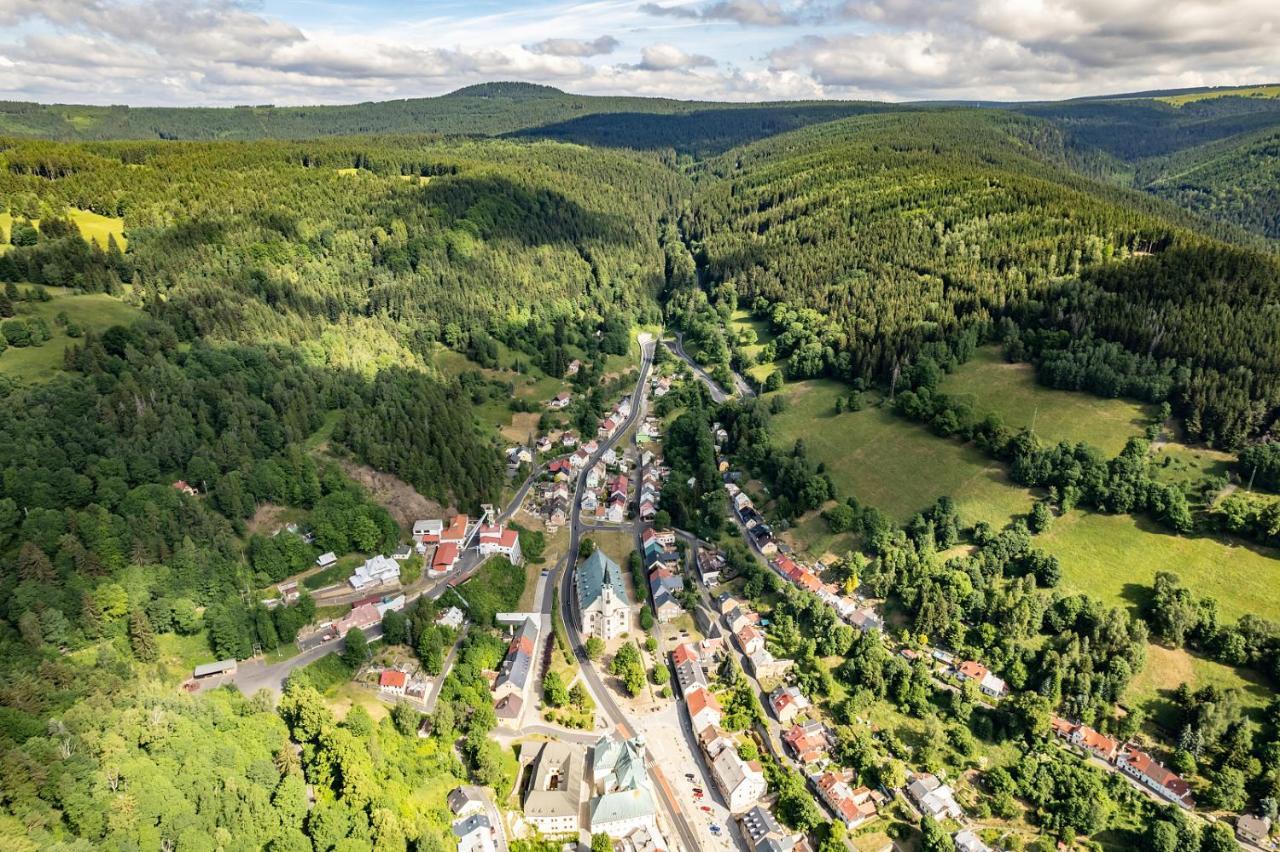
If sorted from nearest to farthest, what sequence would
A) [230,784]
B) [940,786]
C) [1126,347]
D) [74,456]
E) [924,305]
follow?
[230,784] → [940,786] → [74,456] → [1126,347] → [924,305]

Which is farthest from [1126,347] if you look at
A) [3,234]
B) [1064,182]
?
[3,234]

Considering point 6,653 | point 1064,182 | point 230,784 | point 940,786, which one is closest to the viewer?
point 230,784

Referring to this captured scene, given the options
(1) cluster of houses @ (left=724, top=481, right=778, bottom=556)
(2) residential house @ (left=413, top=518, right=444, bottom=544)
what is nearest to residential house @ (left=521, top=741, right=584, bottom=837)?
(2) residential house @ (left=413, top=518, right=444, bottom=544)

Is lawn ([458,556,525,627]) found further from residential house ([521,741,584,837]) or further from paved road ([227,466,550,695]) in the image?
residential house ([521,741,584,837])

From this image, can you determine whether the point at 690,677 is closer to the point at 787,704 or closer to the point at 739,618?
the point at 787,704

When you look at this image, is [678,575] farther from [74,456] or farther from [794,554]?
[74,456]

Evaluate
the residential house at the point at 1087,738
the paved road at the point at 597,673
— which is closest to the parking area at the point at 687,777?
the paved road at the point at 597,673

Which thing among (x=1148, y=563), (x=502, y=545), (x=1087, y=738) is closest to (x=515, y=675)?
(x=502, y=545)
